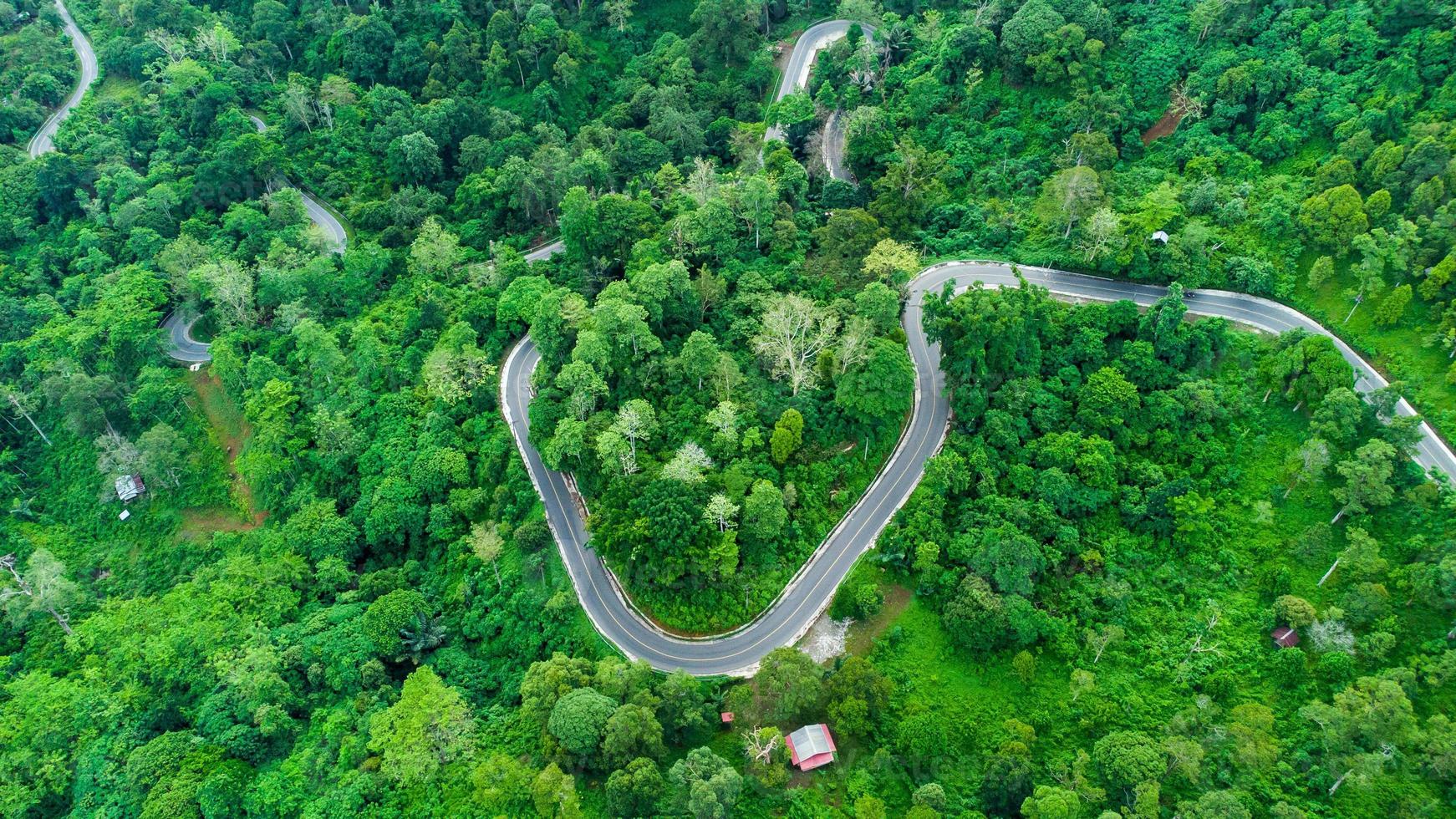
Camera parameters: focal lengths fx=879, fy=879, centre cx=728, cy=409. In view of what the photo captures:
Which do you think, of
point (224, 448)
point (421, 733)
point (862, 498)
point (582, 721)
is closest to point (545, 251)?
point (224, 448)

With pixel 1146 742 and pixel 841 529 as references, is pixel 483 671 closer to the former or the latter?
pixel 841 529

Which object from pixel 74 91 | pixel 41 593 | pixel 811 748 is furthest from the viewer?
pixel 74 91

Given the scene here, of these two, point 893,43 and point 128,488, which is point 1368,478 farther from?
point 128,488

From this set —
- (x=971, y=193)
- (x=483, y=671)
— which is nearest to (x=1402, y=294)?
(x=971, y=193)

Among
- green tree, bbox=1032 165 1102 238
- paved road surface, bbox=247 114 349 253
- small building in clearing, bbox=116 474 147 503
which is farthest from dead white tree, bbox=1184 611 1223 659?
paved road surface, bbox=247 114 349 253

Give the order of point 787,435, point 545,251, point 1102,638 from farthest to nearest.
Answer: point 545,251 → point 787,435 → point 1102,638

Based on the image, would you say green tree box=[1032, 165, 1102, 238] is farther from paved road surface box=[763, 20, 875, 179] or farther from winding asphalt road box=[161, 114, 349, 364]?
winding asphalt road box=[161, 114, 349, 364]

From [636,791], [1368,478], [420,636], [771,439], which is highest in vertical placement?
[1368,478]
